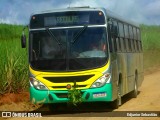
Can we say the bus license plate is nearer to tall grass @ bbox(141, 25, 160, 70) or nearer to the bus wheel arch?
the bus wheel arch

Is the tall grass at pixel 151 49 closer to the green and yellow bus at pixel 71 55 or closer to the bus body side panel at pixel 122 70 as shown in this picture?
the bus body side panel at pixel 122 70

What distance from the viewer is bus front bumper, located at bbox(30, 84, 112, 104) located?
12.9 meters

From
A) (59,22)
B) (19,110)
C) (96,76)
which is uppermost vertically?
(59,22)

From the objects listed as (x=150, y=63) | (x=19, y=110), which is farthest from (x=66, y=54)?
(x=150, y=63)

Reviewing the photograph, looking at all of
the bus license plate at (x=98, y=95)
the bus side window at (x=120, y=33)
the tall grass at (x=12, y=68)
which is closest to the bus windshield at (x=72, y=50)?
the bus license plate at (x=98, y=95)

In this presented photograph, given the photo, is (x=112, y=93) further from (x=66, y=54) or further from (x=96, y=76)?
(x=66, y=54)

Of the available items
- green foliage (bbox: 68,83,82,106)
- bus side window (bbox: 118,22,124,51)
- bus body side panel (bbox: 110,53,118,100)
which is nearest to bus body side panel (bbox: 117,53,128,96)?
bus side window (bbox: 118,22,124,51)

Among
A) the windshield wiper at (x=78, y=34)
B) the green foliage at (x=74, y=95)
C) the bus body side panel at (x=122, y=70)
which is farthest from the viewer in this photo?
the bus body side panel at (x=122, y=70)

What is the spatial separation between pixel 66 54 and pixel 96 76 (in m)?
0.97

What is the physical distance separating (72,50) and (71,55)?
0.14m

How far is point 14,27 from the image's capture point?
41.0m

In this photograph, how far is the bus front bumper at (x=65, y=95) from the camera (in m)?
12.9

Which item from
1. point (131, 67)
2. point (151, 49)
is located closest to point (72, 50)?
point (131, 67)

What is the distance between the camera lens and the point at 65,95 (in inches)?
513
